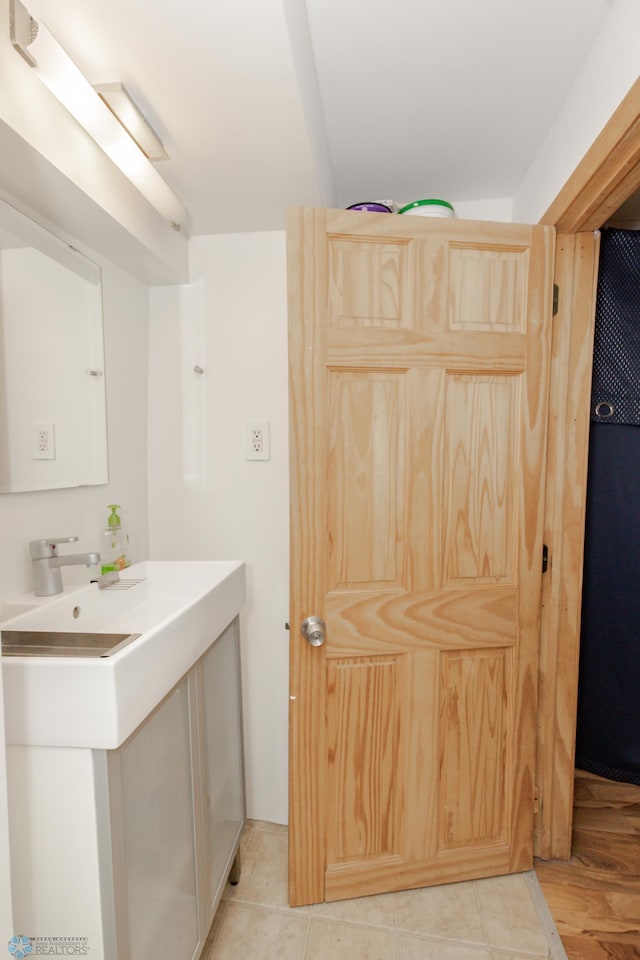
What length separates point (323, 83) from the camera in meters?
1.24

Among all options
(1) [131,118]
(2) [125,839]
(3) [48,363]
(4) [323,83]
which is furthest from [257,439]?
(2) [125,839]

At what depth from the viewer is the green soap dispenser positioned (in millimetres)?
1419

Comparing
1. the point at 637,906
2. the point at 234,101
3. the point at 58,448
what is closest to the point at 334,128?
the point at 234,101

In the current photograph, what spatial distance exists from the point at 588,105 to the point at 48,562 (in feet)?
5.75

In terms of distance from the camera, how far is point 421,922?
133 cm

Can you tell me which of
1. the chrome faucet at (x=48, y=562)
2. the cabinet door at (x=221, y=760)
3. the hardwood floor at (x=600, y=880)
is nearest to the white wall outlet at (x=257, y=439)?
the cabinet door at (x=221, y=760)

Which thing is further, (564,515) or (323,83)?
(564,515)

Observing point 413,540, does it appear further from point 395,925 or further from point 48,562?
point 395,925

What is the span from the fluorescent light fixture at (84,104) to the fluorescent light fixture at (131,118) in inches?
0.5

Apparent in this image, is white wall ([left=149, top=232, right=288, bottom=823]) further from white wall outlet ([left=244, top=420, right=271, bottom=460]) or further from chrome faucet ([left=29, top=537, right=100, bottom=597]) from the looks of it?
chrome faucet ([left=29, top=537, right=100, bottom=597])

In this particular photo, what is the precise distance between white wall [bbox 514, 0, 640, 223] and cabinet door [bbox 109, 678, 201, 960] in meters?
1.67

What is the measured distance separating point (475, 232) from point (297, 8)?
64 cm

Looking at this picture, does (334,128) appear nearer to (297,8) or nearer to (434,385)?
(297,8)

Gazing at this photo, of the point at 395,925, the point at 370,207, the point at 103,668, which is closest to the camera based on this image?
the point at 103,668
